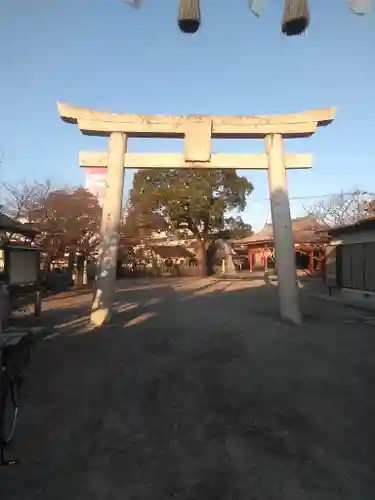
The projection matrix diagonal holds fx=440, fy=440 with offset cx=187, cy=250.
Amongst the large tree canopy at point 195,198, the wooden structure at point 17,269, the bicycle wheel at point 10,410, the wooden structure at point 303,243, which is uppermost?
the large tree canopy at point 195,198

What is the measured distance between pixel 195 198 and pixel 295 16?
113ft

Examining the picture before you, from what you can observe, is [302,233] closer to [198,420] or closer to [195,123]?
[195,123]

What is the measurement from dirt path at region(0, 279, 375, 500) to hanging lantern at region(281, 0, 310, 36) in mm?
3388

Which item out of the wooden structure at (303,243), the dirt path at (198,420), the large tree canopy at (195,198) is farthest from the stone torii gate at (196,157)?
the large tree canopy at (195,198)

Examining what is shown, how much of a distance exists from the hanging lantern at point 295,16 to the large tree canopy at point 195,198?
108 ft

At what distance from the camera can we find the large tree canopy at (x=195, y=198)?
37.5m

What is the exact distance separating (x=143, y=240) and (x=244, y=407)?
3093cm

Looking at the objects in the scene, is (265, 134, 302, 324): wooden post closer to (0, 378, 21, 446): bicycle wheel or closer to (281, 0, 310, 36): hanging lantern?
(0, 378, 21, 446): bicycle wheel

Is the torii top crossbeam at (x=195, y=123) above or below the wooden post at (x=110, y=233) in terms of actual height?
above

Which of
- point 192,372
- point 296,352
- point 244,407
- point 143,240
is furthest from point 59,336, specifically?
point 143,240

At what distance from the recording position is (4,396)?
3.94m

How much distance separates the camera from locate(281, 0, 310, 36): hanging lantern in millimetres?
3139

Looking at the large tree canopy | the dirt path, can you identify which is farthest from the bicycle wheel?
the large tree canopy

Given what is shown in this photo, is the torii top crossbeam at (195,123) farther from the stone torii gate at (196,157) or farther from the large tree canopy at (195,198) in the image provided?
the large tree canopy at (195,198)
